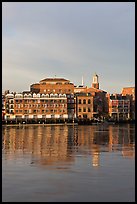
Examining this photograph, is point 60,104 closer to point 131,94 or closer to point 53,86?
point 53,86

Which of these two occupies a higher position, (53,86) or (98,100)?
(53,86)

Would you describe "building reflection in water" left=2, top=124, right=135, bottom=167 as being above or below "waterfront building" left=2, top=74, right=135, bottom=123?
below

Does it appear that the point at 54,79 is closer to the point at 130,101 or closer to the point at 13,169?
the point at 130,101

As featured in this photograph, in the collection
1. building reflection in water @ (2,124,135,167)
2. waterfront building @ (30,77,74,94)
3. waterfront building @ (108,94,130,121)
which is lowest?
building reflection in water @ (2,124,135,167)

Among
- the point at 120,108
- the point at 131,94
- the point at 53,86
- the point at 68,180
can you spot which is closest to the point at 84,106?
the point at 53,86

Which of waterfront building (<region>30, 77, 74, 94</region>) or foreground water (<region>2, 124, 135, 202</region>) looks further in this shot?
waterfront building (<region>30, 77, 74, 94</region>)

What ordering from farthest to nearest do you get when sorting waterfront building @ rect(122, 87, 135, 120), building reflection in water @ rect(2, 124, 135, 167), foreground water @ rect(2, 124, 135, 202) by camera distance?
waterfront building @ rect(122, 87, 135, 120)
building reflection in water @ rect(2, 124, 135, 167)
foreground water @ rect(2, 124, 135, 202)

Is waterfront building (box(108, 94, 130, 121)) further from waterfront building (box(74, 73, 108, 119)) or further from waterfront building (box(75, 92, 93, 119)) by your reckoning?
waterfront building (box(75, 92, 93, 119))

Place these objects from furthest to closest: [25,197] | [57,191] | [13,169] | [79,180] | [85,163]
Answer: [85,163] → [13,169] → [79,180] → [57,191] → [25,197]

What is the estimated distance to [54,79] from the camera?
162 metres

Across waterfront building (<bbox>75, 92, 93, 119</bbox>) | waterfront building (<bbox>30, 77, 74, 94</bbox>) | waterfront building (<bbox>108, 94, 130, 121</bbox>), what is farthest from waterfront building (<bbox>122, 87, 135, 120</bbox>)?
waterfront building (<bbox>30, 77, 74, 94</bbox>)

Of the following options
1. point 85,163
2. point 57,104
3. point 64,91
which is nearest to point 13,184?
point 85,163

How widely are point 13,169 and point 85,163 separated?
13.6ft

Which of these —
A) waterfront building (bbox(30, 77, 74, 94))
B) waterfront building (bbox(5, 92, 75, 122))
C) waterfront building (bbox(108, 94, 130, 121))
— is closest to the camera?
waterfront building (bbox(5, 92, 75, 122))
